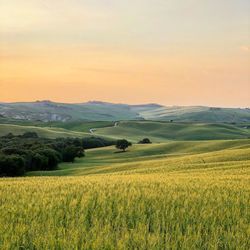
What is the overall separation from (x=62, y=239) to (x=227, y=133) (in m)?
193

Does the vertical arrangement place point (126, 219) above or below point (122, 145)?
above

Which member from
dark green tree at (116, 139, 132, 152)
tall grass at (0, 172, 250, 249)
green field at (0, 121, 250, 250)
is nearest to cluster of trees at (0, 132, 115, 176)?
dark green tree at (116, 139, 132, 152)

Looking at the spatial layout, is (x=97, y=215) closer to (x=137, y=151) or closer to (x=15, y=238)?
(x=15, y=238)

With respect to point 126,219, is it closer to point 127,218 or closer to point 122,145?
point 127,218

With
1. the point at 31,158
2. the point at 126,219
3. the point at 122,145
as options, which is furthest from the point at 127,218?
the point at 122,145

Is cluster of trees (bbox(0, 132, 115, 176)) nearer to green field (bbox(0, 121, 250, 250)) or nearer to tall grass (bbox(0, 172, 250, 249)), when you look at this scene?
green field (bbox(0, 121, 250, 250))

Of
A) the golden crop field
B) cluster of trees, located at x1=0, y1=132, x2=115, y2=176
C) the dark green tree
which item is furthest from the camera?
the dark green tree

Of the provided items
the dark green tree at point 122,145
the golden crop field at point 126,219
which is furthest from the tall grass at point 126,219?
the dark green tree at point 122,145

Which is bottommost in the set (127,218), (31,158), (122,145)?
(31,158)

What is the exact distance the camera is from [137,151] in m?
94.3

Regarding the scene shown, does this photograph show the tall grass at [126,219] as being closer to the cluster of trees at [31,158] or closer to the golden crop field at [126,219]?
the golden crop field at [126,219]

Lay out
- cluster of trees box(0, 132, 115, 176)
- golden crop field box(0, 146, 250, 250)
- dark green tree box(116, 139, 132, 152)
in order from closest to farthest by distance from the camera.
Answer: golden crop field box(0, 146, 250, 250) → cluster of trees box(0, 132, 115, 176) → dark green tree box(116, 139, 132, 152)

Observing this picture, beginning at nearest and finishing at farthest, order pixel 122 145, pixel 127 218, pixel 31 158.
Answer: pixel 127 218
pixel 31 158
pixel 122 145

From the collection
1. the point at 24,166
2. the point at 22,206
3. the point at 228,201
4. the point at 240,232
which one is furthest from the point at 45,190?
the point at 24,166
